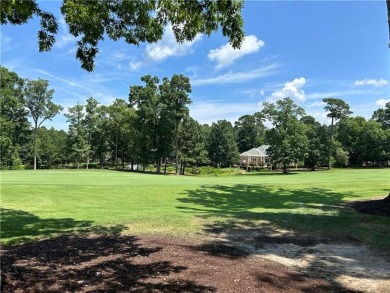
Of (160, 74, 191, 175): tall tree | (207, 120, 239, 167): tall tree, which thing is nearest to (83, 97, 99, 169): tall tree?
(160, 74, 191, 175): tall tree

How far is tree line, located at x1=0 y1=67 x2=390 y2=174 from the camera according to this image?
201 ft

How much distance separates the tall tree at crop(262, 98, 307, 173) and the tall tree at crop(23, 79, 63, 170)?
39.5 meters

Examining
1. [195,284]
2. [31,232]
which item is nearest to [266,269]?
[195,284]

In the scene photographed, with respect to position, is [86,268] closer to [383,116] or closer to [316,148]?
[316,148]

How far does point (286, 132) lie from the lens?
62625 millimetres

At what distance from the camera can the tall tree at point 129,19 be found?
517 centimetres

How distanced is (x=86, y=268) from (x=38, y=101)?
224 ft

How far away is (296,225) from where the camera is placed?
9961 millimetres

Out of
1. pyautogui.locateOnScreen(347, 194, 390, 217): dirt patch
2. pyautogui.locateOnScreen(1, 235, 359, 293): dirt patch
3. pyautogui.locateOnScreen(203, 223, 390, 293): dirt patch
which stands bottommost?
pyautogui.locateOnScreen(203, 223, 390, 293): dirt patch

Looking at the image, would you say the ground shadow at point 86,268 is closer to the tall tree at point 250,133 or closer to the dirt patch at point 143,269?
the dirt patch at point 143,269

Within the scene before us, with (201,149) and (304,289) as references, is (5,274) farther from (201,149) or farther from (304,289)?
(201,149)

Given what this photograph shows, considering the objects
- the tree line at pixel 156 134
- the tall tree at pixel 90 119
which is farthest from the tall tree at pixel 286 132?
the tall tree at pixel 90 119

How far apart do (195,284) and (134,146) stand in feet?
202

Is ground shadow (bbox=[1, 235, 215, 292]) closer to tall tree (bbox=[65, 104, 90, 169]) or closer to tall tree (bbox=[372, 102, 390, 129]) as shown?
tall tree (bbox=[65, 104, 90, 169])
